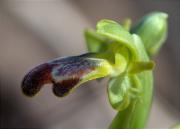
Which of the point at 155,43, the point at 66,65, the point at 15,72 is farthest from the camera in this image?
the point at 15,72

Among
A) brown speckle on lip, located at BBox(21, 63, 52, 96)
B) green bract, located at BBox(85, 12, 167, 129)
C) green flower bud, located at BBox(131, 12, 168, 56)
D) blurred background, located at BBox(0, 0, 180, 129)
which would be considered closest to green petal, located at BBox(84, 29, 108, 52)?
green flower bud, located at BBox(131, 12, 168, 56)

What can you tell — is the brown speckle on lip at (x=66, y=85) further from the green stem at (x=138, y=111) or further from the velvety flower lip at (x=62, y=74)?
the green stem at (x=138, y=111)

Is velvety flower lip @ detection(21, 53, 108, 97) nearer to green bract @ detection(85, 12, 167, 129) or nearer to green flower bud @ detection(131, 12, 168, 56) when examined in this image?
green bract @ detection(85, 12, 167, 129)

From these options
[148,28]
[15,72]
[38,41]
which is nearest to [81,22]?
[38,41]

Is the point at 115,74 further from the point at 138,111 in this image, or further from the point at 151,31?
the point at 151,31

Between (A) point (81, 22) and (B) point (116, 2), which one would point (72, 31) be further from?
(B) point (116, 2)
